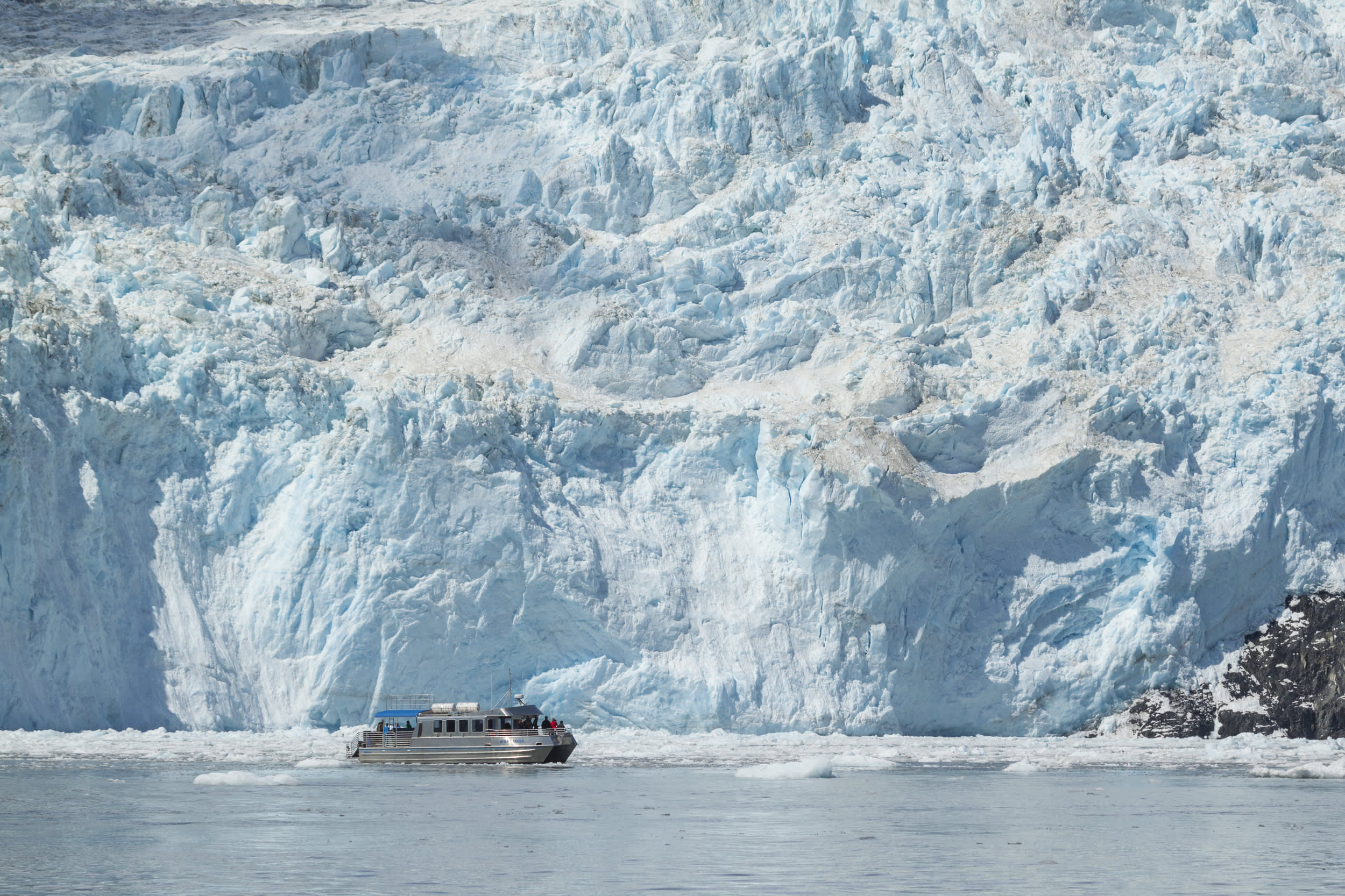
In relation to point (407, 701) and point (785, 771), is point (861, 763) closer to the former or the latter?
point (785, 771)

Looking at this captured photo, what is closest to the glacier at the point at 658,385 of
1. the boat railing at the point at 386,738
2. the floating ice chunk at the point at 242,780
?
the boat railing at the point at 386,738

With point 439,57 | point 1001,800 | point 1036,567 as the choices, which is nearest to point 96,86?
point 439,57

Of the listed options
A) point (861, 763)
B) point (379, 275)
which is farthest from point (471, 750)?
point (379, 275)

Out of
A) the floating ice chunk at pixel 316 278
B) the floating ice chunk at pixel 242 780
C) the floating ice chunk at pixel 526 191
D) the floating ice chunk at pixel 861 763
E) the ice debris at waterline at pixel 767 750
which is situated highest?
the floating ice chunk at pixel 526 191

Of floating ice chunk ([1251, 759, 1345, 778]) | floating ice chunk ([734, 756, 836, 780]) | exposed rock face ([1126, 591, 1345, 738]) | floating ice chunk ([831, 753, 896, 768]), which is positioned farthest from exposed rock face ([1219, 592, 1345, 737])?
floating ice chunk ([734, 756, 836, 780])

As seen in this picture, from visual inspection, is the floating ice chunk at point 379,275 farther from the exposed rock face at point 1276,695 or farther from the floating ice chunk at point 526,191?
the exposed rock face at point 1276,695

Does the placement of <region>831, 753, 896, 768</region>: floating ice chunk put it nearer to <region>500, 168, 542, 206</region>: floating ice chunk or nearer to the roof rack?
the roof rack
